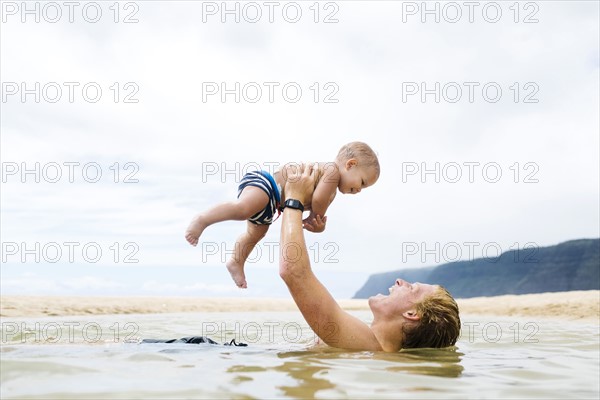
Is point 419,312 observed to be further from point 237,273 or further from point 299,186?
point 237,273

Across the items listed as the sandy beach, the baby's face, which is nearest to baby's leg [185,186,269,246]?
the baby's face

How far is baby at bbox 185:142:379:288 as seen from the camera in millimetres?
5516

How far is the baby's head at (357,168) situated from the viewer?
235 inches

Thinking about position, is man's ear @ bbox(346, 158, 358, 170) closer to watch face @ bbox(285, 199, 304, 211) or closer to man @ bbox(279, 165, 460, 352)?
man @ bbox(279, 165, 460, 352)

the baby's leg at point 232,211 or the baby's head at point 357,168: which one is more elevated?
the baby's head at point 357,168

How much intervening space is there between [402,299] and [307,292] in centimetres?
91

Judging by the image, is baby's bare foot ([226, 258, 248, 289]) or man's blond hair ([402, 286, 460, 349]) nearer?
man's blond hair ([402, 286, 460, 349])

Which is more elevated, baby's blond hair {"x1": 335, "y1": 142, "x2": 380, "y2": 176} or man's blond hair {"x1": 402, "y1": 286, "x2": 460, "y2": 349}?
baby's blond hair {"x1": 335, "y1": 142, "x2": 380, "y2": 176}

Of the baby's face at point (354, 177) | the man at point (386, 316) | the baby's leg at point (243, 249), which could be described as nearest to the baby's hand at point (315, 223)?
the baby's face at point (354, 177)

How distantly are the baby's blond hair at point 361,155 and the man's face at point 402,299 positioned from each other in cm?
165

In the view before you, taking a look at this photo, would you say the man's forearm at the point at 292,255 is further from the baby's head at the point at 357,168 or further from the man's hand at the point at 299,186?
the baby's head at the point at 357,168

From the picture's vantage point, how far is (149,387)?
2.90m

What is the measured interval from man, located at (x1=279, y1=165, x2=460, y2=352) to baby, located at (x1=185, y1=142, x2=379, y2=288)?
0.69 meters

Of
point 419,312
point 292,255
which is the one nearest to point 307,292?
point 292,255
